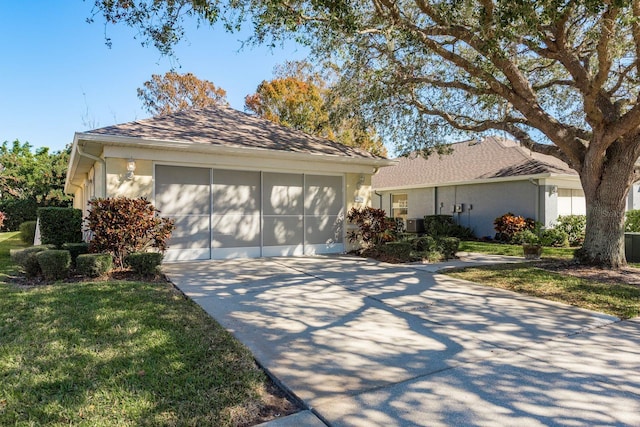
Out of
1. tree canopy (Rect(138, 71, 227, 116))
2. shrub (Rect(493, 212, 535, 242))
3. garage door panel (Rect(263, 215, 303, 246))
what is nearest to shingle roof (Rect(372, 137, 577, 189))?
shrub (Rect(493, 212, 535, 242))

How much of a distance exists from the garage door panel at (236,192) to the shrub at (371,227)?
2871 millimetres

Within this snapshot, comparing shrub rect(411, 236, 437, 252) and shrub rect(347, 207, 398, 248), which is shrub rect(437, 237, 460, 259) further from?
shrub rect(347, 207, 398, 248)

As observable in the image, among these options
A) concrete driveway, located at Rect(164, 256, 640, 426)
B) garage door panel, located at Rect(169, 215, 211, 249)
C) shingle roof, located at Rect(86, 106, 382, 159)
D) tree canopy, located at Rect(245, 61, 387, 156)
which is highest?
tree canopy, located at Rect(245, 61, 387, 156)

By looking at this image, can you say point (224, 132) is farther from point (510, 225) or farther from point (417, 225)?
point (417, 225)

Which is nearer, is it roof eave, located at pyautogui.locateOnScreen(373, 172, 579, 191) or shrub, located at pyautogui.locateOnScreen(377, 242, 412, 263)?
shrub, located at pyautogui.locateOnScreen(377, 242, 412, 263)

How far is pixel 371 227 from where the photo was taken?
36.9 feet

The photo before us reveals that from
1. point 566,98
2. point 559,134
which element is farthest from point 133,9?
point 566,98

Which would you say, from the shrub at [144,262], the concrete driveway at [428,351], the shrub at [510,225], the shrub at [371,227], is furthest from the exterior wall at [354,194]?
the shrub at [510,225]

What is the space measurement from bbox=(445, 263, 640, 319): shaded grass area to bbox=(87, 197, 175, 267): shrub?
20.8ft

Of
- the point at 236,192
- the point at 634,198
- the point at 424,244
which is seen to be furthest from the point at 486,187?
the point at 236,192

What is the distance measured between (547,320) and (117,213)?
7.50 metres

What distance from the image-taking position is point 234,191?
32.9 ft

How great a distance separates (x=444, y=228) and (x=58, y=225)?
1476 centimetres

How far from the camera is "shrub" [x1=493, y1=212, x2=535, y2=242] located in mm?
15298
